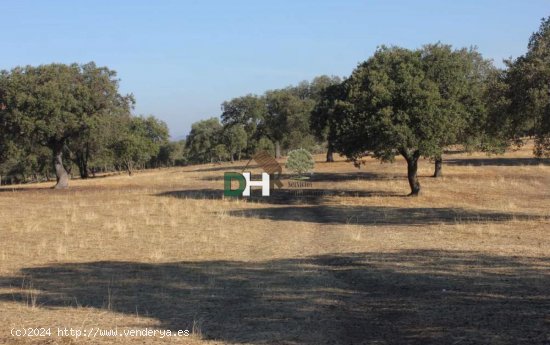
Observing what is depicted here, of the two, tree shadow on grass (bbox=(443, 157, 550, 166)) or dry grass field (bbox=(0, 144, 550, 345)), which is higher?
tree shadow on grass (bbox=(443, 157, 550, 166))

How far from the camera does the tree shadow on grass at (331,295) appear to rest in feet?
23.2

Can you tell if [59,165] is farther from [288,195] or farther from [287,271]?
[287,271]

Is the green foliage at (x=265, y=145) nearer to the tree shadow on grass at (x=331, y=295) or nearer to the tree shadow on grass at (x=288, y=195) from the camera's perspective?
the tree shadow on grass at (x=288, y=195)

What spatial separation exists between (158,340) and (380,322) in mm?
3169

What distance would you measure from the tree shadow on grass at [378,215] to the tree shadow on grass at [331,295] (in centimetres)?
724

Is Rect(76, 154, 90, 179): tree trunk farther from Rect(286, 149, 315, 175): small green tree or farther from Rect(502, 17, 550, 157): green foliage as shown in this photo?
Rect(502, 17, 550, 157): green foliage

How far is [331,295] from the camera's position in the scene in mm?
9344

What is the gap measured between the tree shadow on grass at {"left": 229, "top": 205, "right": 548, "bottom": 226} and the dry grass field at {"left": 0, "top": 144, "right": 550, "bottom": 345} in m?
0.09

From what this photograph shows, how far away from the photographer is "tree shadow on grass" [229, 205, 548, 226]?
2041 cm

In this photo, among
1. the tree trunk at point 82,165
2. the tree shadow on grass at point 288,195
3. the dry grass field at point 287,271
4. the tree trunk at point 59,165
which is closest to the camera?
the dry grass field at point 287,271

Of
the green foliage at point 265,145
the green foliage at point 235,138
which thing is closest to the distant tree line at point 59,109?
the green foliage at point 265,145

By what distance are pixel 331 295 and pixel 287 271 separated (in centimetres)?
246

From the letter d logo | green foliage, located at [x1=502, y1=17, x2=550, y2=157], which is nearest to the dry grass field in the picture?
green foliage, located at [x1=502, y1=17, x2=550, y2=157]

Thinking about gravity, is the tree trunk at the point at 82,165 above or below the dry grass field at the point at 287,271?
above
